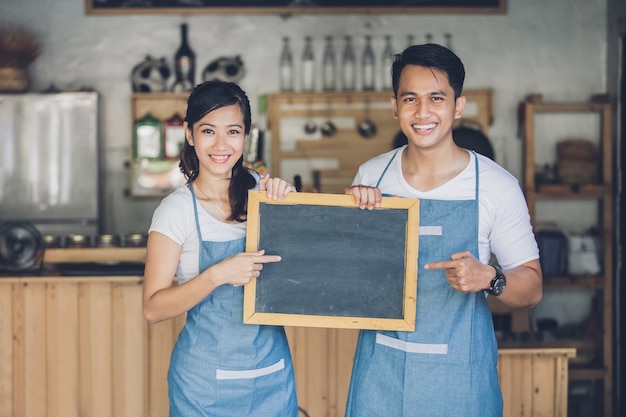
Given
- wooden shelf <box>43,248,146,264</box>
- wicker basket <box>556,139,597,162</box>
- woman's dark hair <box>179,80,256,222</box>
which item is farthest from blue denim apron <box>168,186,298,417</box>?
wicker basket <box>556,139,597,162</box>

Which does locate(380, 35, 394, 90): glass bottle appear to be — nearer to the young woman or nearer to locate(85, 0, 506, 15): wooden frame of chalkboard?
locate(85, 0, 506, 15): wooden frame of chalkboard

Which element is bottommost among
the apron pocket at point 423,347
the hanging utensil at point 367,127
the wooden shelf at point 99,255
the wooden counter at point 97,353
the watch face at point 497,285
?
the wooden counter at point 97,353

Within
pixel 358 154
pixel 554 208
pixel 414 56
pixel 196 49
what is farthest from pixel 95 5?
pixel 414 56

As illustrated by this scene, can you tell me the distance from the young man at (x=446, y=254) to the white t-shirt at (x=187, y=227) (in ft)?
1.36

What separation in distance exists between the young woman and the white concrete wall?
3.77 m

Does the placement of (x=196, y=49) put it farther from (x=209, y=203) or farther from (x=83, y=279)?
(x=209, y=203)

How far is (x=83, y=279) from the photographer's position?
3.80 metres

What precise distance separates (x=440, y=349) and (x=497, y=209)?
46cm

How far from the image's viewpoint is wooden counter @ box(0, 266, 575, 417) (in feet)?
12.5

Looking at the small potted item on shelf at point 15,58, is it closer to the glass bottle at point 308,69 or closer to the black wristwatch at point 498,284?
the glass bottle at point 308,69

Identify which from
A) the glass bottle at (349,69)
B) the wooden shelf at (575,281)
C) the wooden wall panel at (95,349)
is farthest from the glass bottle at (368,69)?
the wooden wall panel at (95,349)

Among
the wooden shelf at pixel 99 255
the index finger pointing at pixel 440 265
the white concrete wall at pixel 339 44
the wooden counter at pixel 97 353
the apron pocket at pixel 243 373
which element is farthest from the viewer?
the white concrete wall at pixel 339 44

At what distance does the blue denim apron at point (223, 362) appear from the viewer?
2.35 m

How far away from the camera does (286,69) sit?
19.8ft
